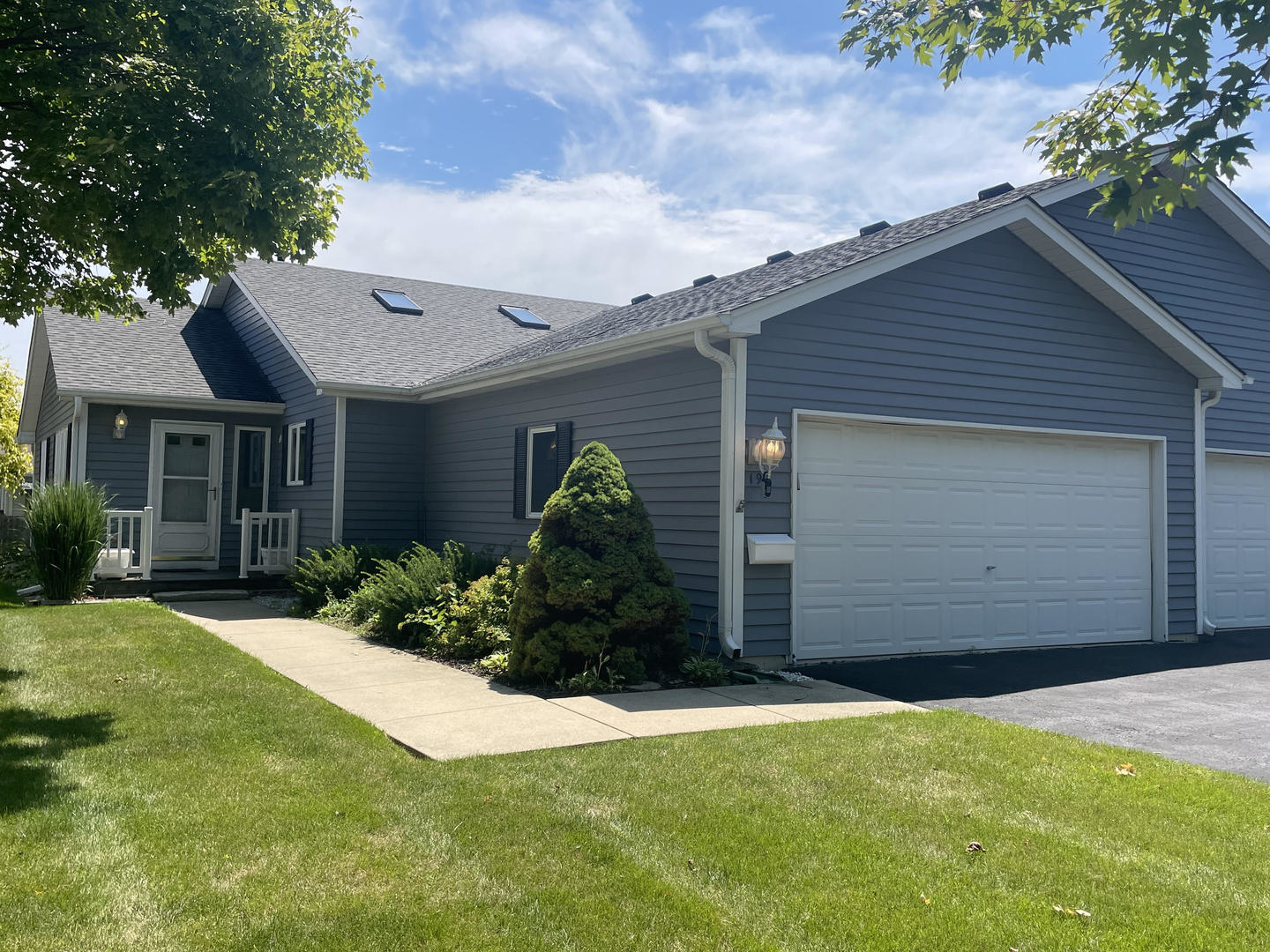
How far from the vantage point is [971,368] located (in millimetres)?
10094

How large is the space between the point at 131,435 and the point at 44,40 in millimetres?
8997

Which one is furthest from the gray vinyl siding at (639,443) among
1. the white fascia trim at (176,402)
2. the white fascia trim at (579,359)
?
the white fascia trim at (176,402)

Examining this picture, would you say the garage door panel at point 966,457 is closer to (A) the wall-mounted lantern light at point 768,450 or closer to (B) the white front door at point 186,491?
(A) the wall-mounted lantern light at point 768,450

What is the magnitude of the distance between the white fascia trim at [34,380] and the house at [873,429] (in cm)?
450

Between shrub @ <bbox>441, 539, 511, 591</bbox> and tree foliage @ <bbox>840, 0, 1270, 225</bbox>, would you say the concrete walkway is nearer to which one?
shrub @ <bbox>441, 539, 511, 591</bbox>

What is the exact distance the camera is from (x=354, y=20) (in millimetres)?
8500

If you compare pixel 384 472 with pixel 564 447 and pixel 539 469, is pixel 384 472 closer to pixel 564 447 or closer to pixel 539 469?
pixel 539 469

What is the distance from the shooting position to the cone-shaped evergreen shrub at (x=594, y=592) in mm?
7895

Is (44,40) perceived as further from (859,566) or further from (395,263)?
(395,263)

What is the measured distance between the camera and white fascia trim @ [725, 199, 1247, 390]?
8656mm

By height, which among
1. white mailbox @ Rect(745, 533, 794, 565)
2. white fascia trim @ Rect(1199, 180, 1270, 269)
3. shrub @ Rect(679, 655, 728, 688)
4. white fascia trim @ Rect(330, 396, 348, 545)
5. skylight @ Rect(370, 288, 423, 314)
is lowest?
shrub @ Rect(679, 655, 728, 688)

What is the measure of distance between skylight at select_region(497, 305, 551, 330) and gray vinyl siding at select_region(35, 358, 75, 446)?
24.9 ft

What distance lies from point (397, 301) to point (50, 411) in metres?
7.20

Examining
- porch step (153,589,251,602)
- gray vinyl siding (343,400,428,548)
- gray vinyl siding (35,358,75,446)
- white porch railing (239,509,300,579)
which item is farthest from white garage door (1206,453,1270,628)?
gray vinyl siding (35,358,75,446)
